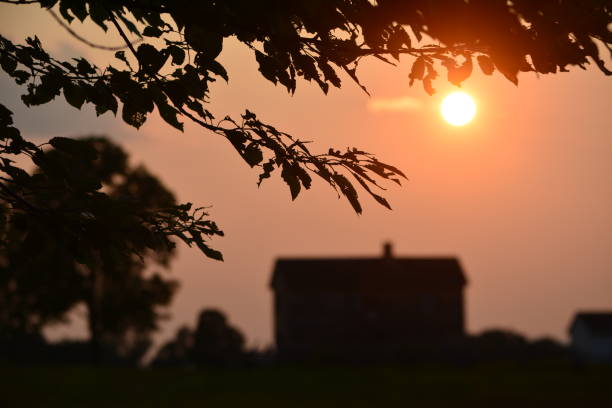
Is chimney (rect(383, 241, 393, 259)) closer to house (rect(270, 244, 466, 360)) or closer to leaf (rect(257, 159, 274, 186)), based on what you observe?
house (rect(270, 244, 466, 360))

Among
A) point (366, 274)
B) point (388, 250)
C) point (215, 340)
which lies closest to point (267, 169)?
point (215, 340)

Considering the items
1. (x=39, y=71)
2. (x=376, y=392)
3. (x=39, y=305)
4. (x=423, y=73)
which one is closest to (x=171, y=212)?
(x=39, y=71)

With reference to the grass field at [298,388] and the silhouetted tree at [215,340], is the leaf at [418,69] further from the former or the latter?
the silhouetted tree at [215,340]

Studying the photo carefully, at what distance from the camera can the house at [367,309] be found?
67875 mm

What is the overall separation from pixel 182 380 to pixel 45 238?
35.4m

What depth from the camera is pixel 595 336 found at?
81.8 metres

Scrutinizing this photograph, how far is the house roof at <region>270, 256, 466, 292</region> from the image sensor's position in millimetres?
69812

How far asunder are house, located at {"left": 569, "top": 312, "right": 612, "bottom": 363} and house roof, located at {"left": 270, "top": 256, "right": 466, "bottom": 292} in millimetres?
16893

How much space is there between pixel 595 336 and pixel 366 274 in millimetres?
24481

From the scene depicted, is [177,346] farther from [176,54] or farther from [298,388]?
[176,54]

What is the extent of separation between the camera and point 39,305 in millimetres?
52906

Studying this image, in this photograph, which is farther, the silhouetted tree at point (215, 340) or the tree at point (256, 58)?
the silhouetted tree at point (215, 340)

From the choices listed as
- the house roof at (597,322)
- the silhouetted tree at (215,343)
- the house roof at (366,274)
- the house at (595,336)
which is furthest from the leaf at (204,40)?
the house roof at (597,322)

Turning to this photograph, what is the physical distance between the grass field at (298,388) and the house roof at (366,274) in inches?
836
